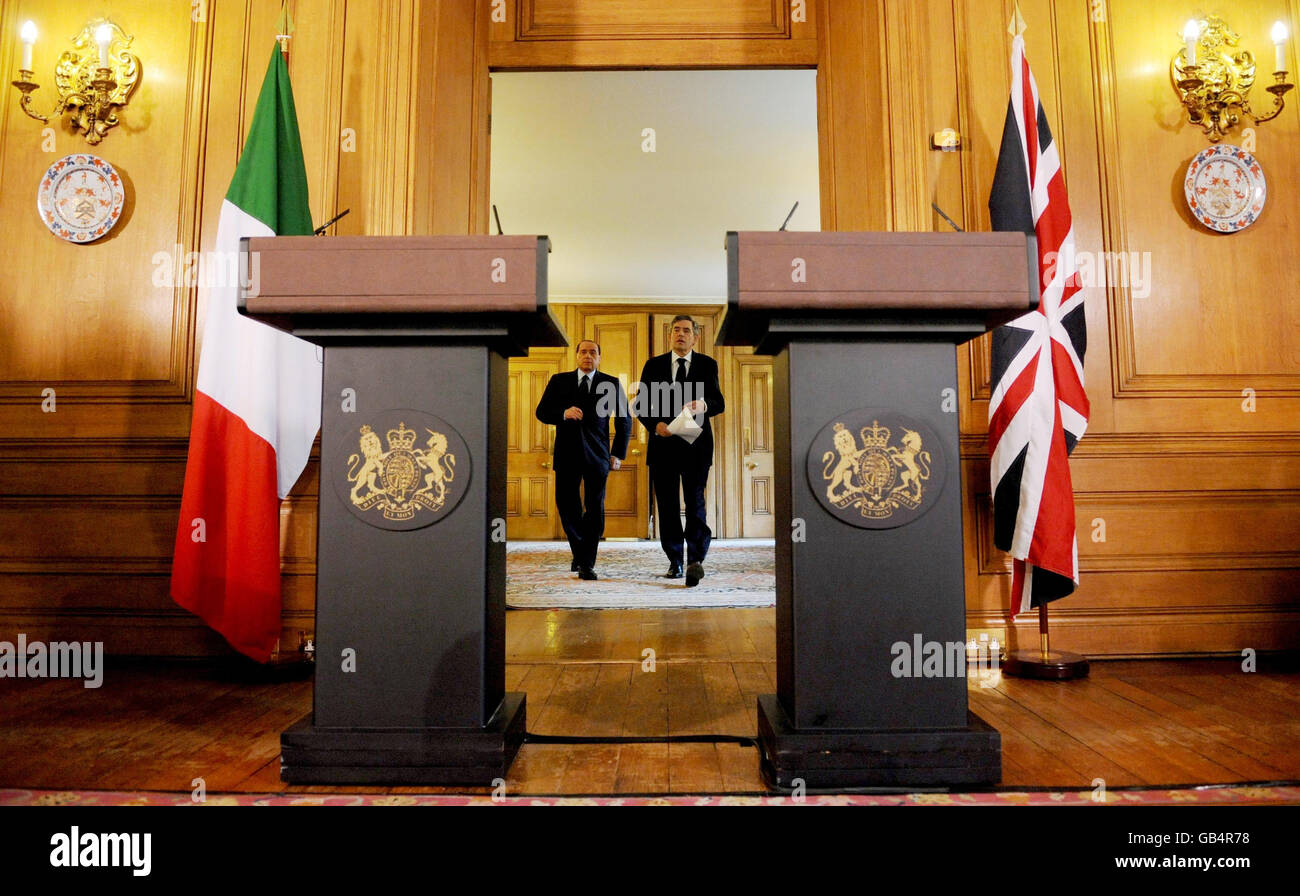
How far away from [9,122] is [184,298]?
858mm

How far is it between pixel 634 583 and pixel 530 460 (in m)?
4.26

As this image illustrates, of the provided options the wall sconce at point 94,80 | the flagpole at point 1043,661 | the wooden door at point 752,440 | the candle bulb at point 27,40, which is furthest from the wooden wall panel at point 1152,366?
the wooden door at point 752,440

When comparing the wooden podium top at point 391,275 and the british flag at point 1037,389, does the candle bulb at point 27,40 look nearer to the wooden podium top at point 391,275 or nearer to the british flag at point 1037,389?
the wooden podium top at point 391,275

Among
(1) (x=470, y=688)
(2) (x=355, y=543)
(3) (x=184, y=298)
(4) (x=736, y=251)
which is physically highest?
(3) (x=184, y=298)

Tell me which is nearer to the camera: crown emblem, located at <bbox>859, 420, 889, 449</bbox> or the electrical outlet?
crown emblem, located at <bbox>859, 420, 889, 449</bbox>

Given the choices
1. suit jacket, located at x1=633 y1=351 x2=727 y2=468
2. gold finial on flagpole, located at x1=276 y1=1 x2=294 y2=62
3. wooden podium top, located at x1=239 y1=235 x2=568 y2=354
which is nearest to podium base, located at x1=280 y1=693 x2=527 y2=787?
wooden podium top, located at x1=239 y1=235 x2=568 y2=354

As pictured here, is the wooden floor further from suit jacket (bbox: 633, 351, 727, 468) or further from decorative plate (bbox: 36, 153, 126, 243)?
suit jacket (bbox: 633, 351, 727, 468)

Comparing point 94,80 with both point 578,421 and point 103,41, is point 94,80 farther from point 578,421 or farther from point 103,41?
point 578,421

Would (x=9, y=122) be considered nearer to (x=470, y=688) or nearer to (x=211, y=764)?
(x=211, y=764)

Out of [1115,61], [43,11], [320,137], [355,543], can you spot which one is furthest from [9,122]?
[1115,61]

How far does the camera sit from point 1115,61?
2.41 metres

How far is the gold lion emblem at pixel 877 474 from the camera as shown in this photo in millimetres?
1198

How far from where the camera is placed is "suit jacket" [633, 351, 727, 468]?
3916 mm

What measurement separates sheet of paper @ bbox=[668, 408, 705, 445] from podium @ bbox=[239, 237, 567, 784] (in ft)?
8.64
